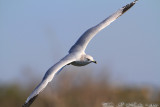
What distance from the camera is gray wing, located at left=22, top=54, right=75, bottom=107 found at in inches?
301

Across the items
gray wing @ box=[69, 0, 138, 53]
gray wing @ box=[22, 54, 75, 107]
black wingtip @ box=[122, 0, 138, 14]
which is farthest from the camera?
black wingtip @ box=[122, 0, 138, 14]

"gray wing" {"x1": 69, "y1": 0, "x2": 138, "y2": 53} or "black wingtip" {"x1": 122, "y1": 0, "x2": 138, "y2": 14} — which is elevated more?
"black wingtip" {"x1": 122, "y1": 0, "x2": 138, "y2": 14}

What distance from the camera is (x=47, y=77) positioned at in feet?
25.4

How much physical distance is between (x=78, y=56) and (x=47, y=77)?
2.88 feet

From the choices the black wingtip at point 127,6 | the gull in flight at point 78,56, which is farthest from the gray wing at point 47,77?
the black wingtip at point 127,6

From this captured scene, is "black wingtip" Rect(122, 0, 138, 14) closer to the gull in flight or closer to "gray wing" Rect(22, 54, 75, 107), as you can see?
the gull in flight

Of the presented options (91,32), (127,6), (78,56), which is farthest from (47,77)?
(127,6)

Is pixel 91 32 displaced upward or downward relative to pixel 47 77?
upward

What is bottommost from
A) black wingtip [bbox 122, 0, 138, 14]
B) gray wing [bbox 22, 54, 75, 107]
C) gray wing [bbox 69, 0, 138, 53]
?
gray wing [bbox 22, 54, 75, 107]

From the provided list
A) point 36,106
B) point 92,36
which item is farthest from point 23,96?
point 92,36

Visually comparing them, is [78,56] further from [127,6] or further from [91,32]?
[127,6]

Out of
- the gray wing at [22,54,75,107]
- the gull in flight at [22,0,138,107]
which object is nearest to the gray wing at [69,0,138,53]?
the gull in flight at [22,0,138,107]

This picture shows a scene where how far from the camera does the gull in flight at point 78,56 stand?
770cm

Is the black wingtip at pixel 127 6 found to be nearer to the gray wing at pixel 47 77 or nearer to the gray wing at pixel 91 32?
the gray wing at pixel 91 32
